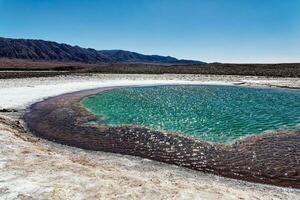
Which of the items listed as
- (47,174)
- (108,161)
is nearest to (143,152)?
(108,161)

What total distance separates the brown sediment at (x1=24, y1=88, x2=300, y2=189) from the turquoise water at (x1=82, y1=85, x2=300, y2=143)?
1.42 m

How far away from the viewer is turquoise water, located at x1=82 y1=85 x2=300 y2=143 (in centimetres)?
2152

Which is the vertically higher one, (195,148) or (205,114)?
(205,114)

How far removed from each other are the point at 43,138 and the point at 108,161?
6.10 meters

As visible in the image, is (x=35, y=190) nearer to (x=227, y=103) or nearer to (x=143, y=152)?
(x=143, y=152)

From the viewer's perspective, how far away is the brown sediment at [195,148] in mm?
14242

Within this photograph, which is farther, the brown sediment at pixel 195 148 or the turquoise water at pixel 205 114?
the turquoise water at pixel 205 114

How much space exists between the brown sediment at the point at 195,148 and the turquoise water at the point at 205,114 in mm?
1424

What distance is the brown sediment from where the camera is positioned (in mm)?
14242

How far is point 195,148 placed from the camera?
17328 millimetres

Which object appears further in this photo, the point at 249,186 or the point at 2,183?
the point at 249,186

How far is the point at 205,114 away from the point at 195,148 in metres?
9.90

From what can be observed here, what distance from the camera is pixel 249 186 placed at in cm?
1256

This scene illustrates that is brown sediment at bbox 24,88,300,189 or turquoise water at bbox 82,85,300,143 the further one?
turquoise water at bbox 82,85,300,143
